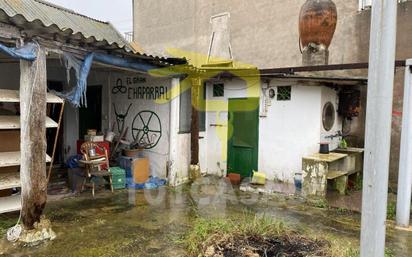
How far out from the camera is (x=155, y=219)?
591 cm

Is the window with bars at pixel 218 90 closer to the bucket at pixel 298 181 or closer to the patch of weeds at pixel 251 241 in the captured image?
the bucket at pixel 298 181

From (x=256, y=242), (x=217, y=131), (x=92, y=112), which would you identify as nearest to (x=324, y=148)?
(x=217, y=131)

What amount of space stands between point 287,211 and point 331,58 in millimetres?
4732

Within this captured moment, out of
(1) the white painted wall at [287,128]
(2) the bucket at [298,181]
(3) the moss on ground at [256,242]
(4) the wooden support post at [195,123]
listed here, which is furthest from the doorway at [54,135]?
(2) the bucket at [298,181]

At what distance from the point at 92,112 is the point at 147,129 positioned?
8.66ft

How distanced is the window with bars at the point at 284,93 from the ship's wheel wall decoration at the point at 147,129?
321cm

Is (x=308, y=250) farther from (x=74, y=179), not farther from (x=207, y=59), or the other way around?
(x=207, y=59)

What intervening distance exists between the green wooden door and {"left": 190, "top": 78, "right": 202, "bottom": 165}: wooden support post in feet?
3.36

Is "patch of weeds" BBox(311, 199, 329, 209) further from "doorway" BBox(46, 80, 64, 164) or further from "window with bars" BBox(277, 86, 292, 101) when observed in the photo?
"doorway" BBox(46, 80, 64, 164)

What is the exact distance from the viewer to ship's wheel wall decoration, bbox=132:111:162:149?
8.77 meters

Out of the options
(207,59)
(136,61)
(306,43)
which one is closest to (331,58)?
(306,43)

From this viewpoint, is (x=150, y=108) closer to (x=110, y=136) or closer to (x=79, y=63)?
(x=110, y=136)

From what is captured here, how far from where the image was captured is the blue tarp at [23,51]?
4.40 metres

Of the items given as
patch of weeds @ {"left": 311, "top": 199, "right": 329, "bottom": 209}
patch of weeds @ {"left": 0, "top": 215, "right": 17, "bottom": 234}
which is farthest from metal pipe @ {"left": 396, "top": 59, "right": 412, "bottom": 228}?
patch of weeds @ {"left": 0, "top": 215, "right": 17, "bottom": 234}
